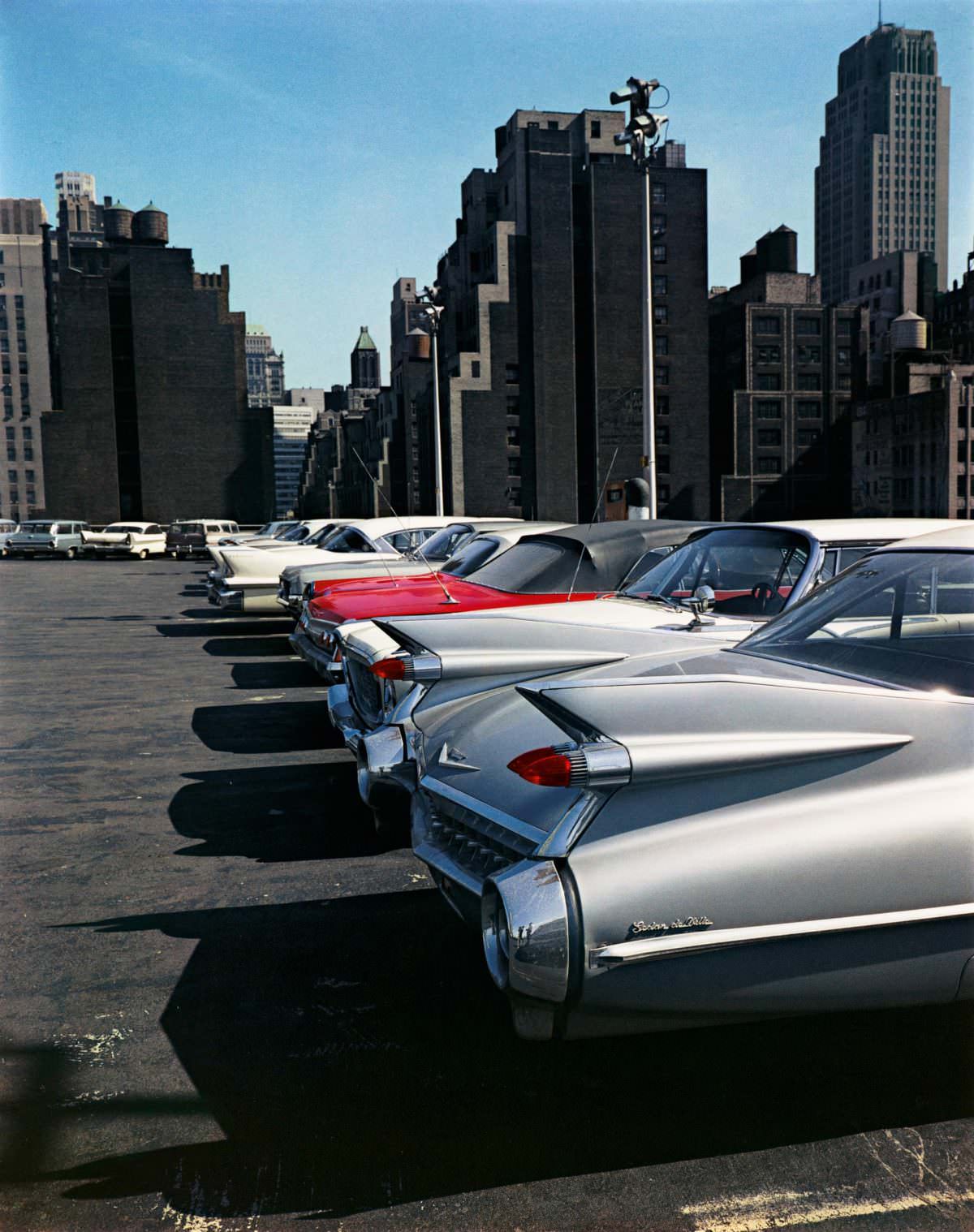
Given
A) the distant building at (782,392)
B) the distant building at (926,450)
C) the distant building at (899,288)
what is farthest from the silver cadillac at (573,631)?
the distant building at (899,288)

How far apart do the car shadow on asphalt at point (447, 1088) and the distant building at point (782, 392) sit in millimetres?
84906

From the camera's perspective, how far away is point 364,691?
6.43 metres

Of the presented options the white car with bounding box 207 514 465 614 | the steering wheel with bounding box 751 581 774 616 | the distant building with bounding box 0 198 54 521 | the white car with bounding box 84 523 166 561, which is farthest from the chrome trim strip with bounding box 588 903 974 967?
the distant building with bounding box 0 198 54 521

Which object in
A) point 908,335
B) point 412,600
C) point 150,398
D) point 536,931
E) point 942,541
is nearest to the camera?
point 536,931

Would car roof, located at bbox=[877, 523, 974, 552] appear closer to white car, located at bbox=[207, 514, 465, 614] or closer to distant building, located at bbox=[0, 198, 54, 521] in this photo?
white car, located at bbox=[207, 514, 465, 614]

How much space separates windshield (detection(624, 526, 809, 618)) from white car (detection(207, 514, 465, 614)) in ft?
28.1

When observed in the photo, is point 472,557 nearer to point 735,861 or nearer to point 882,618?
point 882,618

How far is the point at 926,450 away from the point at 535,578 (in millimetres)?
110060

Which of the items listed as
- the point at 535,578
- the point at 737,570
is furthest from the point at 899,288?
the point at 737,570

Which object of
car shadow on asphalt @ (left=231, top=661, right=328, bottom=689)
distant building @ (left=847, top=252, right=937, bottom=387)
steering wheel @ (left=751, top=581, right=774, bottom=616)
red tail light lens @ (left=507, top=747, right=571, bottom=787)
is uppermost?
distant building @ (left=847, top=252, right=937, bottom=387)

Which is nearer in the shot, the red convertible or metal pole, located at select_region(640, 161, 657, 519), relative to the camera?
the red convertible

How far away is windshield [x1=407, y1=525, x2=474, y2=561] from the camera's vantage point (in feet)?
43.3

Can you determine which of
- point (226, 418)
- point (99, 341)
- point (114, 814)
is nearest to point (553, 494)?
point (226, 418)

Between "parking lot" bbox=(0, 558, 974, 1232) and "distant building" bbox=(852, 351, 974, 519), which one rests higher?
"distant building" bbox=(852, 351, 974, 519)
